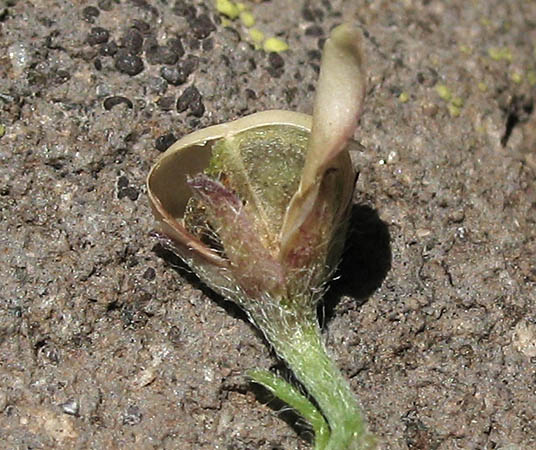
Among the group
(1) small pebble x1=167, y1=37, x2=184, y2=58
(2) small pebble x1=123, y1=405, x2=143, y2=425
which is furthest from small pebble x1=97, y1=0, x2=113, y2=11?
(2) small pebble x1=123, y1=405, x2=143, y2=425

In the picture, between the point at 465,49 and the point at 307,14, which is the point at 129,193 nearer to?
the point at 307,14

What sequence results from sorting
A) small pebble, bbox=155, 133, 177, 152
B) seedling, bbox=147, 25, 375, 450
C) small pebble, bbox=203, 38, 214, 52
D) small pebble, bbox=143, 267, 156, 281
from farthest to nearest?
small pebble, bbox=203, 38, 214, 52
small pebble, bbox=155, 133, 177, 152
small pebble, bbox=143, 267, 156, 281
seedling, bbox=147, 25, 375, 450

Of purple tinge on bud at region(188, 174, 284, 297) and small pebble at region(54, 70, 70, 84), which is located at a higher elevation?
purple tinge on bud at region(188, 174, 284, 297)

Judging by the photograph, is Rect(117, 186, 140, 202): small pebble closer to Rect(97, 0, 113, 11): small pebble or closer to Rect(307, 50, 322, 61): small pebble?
Rect(97, 0, 113, 11): small pebble

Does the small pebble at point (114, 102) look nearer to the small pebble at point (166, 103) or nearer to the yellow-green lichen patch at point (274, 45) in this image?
the small pebble at point (166, 103)

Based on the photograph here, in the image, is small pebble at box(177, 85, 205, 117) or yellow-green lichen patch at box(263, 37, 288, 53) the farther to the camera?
yellow-green lichen patch at box(263, 37, 288, 53)
